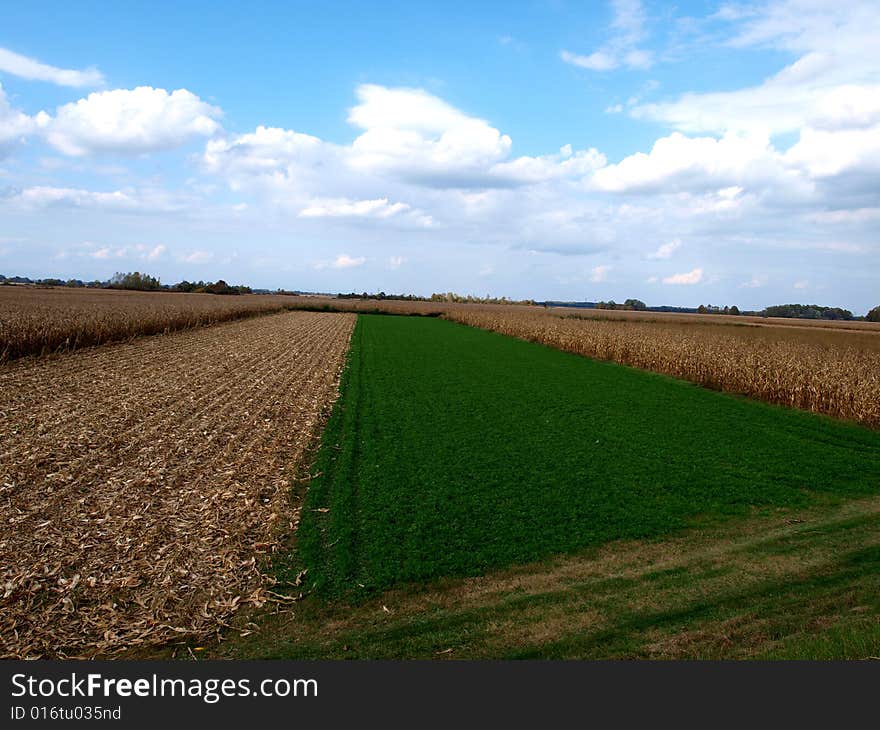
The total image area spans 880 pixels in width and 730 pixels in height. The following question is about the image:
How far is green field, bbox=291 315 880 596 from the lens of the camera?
6.34 m

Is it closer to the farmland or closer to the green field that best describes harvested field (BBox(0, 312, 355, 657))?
the farmland

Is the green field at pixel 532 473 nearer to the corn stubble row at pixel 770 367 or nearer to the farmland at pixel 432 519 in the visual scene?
the farmland at pixel 432 519

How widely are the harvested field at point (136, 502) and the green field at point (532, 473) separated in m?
0.74

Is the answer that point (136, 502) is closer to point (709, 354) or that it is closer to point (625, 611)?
point (625, 611)

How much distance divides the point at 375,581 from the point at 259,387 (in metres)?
10.5

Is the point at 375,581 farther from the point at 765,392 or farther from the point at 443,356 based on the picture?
the point at 443,356

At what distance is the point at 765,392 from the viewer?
1642 cm

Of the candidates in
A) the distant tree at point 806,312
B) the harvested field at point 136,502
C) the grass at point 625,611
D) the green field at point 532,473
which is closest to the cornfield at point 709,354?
the green field at point 532,473

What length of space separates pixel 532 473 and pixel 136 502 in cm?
523

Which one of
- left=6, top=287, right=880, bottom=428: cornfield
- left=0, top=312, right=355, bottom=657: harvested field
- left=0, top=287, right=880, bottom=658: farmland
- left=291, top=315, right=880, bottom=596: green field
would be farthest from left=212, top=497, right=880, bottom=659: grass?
left=6, top=287, right=880, bottom=428: cornfield

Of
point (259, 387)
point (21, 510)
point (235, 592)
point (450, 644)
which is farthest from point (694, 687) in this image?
point (259, 387)

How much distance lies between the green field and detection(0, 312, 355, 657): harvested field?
0.74m

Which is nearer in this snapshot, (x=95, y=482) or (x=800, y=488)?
(x=95, y=482)

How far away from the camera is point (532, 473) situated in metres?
8.91
